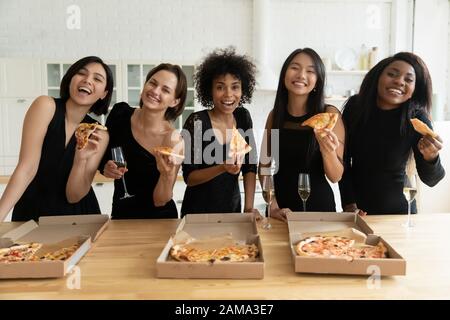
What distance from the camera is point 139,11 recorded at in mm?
5051

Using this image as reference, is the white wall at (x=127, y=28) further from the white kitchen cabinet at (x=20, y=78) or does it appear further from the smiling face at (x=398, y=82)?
the smiling face at (x=398, y=82)

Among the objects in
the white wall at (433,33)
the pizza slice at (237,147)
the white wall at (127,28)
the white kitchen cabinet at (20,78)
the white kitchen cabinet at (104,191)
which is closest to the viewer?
the pizza slice at (237,147)

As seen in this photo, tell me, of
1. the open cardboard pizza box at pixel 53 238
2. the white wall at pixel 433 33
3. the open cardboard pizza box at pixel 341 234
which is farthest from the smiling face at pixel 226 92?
the white wall at pixel 433 33

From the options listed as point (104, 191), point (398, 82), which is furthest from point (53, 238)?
point (104, 191)

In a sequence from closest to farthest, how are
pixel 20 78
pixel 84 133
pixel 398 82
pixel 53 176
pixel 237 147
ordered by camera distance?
pixel 237 147
pixel 84 133
pixel 53 176
pixel 398 82
pixel 20 78

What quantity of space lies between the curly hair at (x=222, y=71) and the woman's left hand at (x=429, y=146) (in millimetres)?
988

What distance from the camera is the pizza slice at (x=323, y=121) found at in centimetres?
190

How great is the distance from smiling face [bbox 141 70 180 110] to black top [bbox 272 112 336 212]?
0.61 meters

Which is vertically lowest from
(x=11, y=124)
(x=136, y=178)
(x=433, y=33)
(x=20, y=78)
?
(x=136, y=178)

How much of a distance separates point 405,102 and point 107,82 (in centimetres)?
155

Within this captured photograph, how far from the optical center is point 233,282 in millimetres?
1188

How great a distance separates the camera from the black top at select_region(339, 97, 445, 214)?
A: 2186mm

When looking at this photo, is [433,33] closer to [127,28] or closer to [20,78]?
[127,28]
